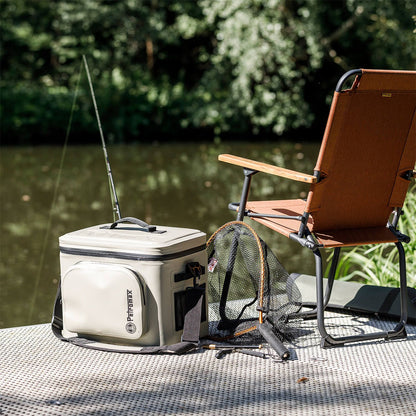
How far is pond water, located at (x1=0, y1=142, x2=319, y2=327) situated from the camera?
4.83 m

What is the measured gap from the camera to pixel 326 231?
8.66ft

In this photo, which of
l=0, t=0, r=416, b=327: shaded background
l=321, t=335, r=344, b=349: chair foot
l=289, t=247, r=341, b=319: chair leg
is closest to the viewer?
l=321, t=335, r=344, b=349: chair foot

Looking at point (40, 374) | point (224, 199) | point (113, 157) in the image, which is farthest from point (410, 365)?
point (113, 157)

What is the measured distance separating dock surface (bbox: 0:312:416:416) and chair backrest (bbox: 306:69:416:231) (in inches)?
19.6

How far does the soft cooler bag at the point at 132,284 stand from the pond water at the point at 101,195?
59.3 inches

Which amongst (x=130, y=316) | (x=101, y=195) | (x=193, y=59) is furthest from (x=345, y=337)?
(x=193, y=59)

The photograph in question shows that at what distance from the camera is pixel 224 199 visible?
748 centimetres

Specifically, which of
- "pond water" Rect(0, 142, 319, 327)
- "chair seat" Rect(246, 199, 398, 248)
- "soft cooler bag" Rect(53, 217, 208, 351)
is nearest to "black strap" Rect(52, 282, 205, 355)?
"soft cooler bag" Rect(53, 217, 208, 351)

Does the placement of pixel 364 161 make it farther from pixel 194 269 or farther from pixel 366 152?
pixel 194 269

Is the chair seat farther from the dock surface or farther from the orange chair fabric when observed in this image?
the dock surface

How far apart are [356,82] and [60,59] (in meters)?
15.9

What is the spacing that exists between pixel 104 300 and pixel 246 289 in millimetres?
534

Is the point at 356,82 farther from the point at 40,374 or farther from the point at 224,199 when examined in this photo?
the point at 224,199

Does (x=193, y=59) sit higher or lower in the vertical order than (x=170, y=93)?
higher
